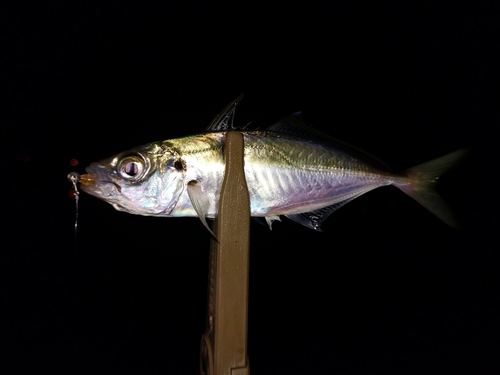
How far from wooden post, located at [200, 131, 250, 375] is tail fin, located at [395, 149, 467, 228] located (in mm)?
632

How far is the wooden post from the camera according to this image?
3.11ft

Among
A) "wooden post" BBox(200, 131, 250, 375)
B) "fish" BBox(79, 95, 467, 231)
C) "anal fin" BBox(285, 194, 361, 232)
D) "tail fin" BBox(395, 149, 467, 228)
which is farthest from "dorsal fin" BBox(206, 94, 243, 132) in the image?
"tail fin" BBox(395, 149, 467, 228)

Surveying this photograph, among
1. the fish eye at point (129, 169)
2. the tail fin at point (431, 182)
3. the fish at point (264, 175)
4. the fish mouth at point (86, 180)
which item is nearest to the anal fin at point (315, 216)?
the fish at point (264, 175)

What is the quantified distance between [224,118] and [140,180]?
340mm

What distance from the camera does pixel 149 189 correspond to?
3.31ft

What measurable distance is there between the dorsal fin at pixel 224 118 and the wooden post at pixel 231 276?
0.16m

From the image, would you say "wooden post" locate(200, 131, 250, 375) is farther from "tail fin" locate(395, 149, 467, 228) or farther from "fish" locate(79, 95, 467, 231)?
"tail fin" locate(395, 149, 467, 228)

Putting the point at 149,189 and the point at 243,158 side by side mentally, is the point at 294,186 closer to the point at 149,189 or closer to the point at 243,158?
the point at 243,158

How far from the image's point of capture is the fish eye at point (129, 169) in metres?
1.00

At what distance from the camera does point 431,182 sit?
122 cm

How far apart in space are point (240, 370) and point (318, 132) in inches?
32.1

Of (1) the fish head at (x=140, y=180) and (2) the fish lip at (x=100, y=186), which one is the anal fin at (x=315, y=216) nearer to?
(1) the fish head at (x=140, y=180)

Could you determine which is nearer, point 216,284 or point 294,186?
point 216,284

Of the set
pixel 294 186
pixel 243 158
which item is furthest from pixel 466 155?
pixel 243 158
